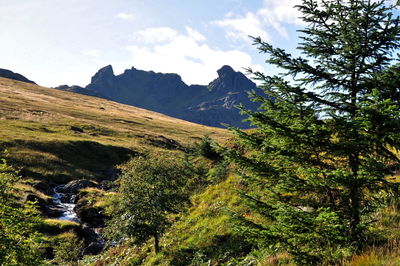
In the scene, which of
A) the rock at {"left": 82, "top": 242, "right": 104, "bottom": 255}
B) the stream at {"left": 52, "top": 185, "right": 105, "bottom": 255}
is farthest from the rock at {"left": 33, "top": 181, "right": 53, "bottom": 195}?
the rock at {"left": 82, "top": 242, "right": 104, "bottom": 255}

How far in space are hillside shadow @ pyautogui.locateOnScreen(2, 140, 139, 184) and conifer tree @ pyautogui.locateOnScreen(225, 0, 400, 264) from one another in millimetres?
37349

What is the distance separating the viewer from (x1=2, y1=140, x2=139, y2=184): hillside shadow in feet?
128

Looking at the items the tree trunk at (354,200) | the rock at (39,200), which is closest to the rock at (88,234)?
the rock at (39,200)

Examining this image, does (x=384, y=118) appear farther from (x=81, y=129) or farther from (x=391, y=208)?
(x=81, y=129)

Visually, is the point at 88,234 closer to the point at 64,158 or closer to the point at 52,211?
the point at 52,211

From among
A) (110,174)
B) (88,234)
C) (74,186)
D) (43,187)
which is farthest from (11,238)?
(110,174)

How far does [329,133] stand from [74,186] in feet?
120

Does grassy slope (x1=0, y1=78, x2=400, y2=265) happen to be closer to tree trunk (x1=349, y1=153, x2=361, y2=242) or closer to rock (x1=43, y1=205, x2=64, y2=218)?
tree trunk (x1=349, y1=153, x2=361, y2=242)

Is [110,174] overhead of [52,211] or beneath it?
overhead

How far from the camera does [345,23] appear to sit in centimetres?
734

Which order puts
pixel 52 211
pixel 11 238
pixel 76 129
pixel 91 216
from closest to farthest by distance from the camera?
1. pixel 11 238
2. pixel 91 216
3. pixel 52 211
4. pixel 76 129

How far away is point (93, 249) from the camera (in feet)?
71.6

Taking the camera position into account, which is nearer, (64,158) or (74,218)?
(74,218)

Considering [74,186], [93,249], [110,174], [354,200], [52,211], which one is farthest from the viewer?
[110,174]
